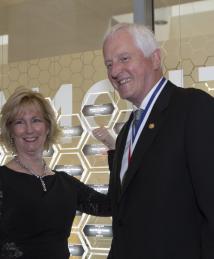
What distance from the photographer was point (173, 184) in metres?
1.25

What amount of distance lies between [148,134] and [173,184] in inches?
6.8

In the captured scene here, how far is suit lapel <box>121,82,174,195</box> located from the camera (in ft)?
4.31

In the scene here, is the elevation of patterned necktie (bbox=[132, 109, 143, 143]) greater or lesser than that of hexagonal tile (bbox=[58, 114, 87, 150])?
greater

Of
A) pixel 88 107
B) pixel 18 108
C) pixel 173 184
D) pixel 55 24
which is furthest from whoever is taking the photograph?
pixel 55 24

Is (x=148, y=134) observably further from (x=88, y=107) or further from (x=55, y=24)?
(x=55, y=24)

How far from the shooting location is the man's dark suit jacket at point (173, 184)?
1.20 meters

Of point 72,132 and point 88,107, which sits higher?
point 88,107

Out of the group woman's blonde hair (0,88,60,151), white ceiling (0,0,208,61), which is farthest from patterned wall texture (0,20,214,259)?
woman's blonde hair (0,88,60,151)

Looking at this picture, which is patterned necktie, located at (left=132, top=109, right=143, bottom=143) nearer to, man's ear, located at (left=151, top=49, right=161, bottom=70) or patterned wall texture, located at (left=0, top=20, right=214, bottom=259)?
man's ear, located at (left=151, top=49, right=161, bottom=70)

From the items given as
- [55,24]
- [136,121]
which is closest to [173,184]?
[136,121]

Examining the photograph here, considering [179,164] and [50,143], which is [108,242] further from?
[179,164]

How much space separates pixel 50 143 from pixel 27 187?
35 cm

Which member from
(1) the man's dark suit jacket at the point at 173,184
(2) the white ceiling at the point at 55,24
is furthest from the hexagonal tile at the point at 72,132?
(1) the man's dark suit jacket at the point at 173,184

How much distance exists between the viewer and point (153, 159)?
129cm
